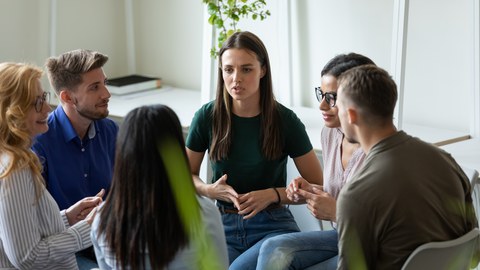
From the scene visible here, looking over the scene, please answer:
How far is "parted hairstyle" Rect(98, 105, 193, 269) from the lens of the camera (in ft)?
5.78

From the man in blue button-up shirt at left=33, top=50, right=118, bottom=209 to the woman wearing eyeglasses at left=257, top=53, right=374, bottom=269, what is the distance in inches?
28.1

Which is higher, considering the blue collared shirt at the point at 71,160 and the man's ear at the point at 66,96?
the man's ear at the point at 66,96

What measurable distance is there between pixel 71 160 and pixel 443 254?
1.37 m

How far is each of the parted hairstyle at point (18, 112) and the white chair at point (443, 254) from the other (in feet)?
3.45

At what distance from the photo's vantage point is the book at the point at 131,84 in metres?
4.44

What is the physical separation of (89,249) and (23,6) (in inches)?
86.3

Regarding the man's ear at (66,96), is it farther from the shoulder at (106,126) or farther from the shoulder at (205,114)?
the shoulder at (205,114)

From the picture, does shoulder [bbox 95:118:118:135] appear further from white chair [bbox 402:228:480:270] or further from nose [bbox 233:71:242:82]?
white chair [bbox 402:228:480:270]

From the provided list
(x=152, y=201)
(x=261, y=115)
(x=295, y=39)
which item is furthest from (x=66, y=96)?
(x=295, y=39)

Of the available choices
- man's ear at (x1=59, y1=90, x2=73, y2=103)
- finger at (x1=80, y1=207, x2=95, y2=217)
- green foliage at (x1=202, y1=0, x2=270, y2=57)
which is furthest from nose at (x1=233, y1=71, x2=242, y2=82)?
green foliage at (x1=202, y1=0, x2=270, y2=57)

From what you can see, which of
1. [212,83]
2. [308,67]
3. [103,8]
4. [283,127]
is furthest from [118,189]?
[103,8]

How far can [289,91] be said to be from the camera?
4.04 m

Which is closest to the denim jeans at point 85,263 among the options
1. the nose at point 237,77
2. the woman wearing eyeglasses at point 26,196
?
the woman wearing eyeglasses at point 26,196

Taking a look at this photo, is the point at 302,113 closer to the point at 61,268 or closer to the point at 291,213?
the point at 291,213
